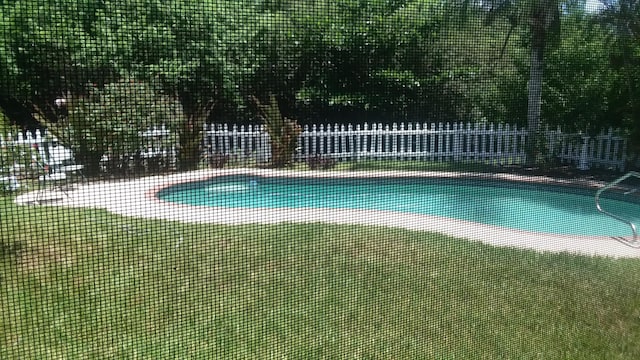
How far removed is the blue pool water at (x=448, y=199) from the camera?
2482mm

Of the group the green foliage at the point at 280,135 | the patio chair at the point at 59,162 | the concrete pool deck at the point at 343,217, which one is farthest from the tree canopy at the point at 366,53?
the green foliage at the point at 280,135

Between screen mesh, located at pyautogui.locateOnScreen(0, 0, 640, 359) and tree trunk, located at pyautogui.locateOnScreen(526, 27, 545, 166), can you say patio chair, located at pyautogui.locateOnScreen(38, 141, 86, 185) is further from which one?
tree trunk, located at pyautogui.locateOnScreen(526, 27, 545, 166)

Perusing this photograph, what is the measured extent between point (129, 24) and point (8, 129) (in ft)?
6.73

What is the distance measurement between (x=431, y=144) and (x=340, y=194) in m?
1.00

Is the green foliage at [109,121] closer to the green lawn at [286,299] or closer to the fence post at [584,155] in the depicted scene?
the green lawn at [286,299]

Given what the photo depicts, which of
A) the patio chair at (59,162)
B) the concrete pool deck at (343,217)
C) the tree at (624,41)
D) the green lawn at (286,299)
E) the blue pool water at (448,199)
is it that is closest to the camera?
the green lawn at (286,299)

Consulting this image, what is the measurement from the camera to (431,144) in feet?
8.11

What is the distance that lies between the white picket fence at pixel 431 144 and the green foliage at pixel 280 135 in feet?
0.23

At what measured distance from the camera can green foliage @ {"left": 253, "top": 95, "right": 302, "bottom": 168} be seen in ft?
11.5

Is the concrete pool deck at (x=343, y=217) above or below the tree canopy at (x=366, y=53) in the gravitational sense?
below

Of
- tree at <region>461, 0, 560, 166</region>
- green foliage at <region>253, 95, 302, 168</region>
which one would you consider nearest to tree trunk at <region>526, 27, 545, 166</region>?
tree at <region>461, 0, 560, 166</region>

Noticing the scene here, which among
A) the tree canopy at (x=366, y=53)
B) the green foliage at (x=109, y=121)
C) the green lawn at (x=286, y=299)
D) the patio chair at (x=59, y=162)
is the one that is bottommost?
the green lawn at (x=286, y=299)

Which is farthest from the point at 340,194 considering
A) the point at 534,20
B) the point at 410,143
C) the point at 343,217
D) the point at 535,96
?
the point at 534,20

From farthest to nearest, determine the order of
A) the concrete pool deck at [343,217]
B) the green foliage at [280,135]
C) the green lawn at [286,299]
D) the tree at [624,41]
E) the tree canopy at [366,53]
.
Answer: the green foliage at [280,135] → the concrete pool deck at [343,217] → the tree at [624,41] → the tree canopy at [366,53] → the green lawn at [286,299]
